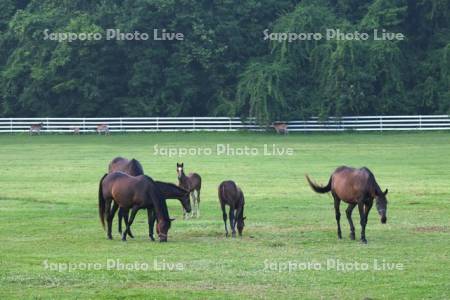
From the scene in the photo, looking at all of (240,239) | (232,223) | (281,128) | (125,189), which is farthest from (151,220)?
(281,128)

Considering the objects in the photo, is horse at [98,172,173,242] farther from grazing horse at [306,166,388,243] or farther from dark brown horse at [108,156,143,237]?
grazing horse at [306,166,388,243]

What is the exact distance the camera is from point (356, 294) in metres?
14.9

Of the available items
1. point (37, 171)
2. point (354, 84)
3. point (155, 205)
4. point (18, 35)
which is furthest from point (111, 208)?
point (18, 35)

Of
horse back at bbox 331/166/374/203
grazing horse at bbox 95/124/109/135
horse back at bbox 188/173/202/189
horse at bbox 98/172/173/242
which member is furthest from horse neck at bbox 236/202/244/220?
grazing horse at bbox 95/124/109/135

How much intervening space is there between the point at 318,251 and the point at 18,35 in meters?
52.2

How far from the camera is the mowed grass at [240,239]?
50.7 feet

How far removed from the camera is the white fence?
198 feet

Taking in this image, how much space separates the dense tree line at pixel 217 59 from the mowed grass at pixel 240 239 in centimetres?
2270

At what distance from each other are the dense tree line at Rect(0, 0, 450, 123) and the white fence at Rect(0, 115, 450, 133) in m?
0.91

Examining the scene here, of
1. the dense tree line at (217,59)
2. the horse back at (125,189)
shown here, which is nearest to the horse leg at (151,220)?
the horse back at (125,189)

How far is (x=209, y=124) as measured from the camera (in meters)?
62.5

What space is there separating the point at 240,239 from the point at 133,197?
7.11ft

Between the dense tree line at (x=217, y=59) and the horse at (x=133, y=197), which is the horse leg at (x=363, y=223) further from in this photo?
the dense tree line at (x=217, y=59)

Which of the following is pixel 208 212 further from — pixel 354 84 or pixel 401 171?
pixel 354 84
